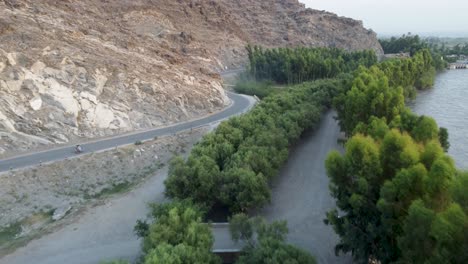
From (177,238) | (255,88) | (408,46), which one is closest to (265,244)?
(177,238)

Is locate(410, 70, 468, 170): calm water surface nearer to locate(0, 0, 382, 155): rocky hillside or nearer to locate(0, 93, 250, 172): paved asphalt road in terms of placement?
locate(0, 93, 250, 172): paved asphalt road

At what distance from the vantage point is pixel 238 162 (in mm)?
21188

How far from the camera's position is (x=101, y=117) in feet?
101

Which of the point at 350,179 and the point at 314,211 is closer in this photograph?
the point at 350,179

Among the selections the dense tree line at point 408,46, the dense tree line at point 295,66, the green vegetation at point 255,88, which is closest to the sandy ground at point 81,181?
the green vegetation at point 255,88

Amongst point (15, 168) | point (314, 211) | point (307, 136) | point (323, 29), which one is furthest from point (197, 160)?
point (323, 29)

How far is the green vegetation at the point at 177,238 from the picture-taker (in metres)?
13.0

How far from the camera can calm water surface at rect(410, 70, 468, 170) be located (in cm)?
2969

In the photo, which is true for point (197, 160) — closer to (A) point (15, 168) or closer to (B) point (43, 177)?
(B) point (43, 177)

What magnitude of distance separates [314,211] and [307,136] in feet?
46.6

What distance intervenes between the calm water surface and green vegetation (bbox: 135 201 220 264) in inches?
718

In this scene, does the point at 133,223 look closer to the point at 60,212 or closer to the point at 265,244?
the point at 60,212

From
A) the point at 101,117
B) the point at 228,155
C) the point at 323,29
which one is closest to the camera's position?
the point at 228,155

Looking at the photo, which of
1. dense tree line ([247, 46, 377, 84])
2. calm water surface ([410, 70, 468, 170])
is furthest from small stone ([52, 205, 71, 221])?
dense tree line ([247, 46, 377, 84])
